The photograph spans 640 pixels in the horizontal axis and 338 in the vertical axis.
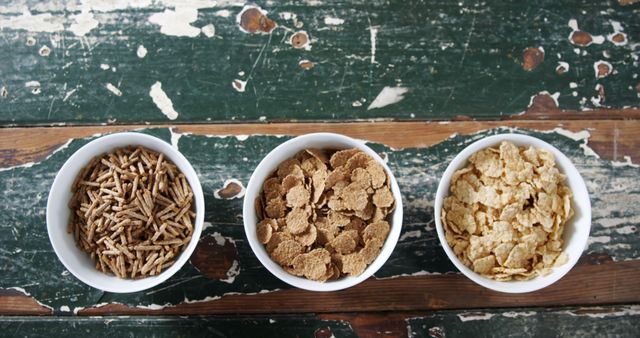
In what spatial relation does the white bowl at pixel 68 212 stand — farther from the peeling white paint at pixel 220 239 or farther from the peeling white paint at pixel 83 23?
the peeling white paint at pixel 83 23

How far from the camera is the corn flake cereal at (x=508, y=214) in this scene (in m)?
0.98

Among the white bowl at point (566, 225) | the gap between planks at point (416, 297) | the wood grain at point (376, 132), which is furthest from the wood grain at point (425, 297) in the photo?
the wood grain at point (376, 132)

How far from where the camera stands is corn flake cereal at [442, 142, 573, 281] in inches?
38.4

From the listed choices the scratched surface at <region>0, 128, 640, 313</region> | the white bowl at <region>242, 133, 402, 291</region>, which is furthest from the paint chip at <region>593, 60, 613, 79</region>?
the white bowl at <region>242, 133, 402, 291</region>

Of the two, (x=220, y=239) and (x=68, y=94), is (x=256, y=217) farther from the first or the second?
(x=68, y=94)

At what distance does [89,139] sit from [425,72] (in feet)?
2.04

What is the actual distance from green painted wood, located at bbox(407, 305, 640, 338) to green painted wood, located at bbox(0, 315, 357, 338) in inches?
5.7

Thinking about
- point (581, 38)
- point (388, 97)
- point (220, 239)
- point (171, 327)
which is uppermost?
point (581, 38)

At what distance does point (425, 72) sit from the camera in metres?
1.14

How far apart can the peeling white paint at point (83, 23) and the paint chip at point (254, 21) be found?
27 centimetres

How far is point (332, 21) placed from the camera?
1.15 meters

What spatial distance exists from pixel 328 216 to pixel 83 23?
586mm

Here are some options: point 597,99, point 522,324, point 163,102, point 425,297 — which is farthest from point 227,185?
point 597,99

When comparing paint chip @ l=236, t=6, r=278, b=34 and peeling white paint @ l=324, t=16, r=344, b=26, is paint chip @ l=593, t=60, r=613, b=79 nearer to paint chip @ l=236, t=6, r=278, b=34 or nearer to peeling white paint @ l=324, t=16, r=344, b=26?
peeling white paint @ l=324, t=16, r=344, b=26
